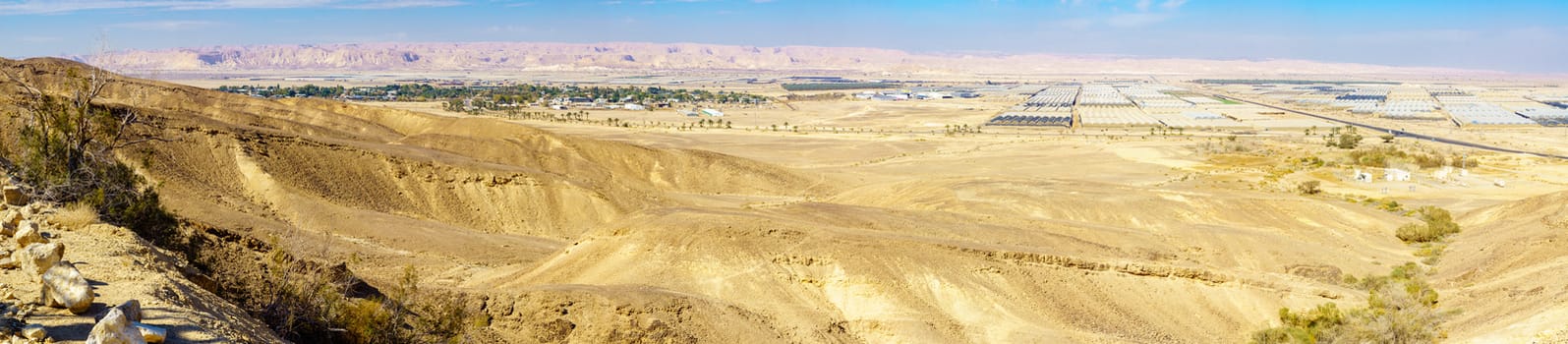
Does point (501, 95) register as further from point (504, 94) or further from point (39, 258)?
point (39, 258)

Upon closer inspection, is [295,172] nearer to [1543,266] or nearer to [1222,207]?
[1222,207]

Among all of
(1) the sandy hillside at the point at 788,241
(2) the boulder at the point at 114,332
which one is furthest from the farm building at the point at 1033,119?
(2) the boulder at the point at 114,332

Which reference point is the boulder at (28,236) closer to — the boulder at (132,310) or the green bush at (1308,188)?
the boulder at (132,310)

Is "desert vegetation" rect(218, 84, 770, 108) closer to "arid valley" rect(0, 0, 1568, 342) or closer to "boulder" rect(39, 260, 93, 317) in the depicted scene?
"arid valley" rect(0, 0, 1568, 342)

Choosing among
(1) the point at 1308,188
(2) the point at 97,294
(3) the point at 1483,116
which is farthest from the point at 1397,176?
(3) the point at 1483,116

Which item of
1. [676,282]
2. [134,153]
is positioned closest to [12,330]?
[676,282]

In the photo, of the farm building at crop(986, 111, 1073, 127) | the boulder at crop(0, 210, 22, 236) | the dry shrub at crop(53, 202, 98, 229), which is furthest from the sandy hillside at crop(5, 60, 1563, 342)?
the farm building at crop(986, 111, 1073, 127)
